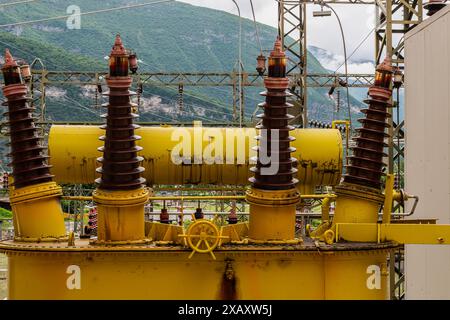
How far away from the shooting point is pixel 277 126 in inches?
335

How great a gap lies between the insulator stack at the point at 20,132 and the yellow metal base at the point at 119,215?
3.26 feet

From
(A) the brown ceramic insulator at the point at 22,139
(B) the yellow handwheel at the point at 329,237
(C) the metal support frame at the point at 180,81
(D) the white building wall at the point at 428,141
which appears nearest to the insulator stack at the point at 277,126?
(B) the yellow handwheel at the point at 329,237

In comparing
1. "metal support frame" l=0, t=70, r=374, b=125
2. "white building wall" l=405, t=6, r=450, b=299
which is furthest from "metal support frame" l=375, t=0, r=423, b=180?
"metal support frame" l=0, t=70, r=374, b=125

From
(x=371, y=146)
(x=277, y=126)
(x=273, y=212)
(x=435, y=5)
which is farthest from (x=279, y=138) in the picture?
(x=435, y=5)

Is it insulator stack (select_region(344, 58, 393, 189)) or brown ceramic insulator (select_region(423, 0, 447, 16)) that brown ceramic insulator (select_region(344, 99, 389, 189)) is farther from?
brown ceramic insulator (select_region(423, 0, 447, 16))

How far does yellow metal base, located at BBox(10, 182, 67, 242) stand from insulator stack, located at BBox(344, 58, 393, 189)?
4.22 meters

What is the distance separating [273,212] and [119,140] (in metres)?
2.27

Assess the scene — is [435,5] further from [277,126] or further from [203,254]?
[203,254]

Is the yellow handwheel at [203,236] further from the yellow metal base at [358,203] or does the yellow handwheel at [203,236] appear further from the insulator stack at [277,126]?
the yellow metal base at [358,203]

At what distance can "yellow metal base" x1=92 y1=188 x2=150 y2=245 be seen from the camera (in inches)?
331

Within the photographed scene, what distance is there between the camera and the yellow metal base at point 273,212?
28.2 feet
